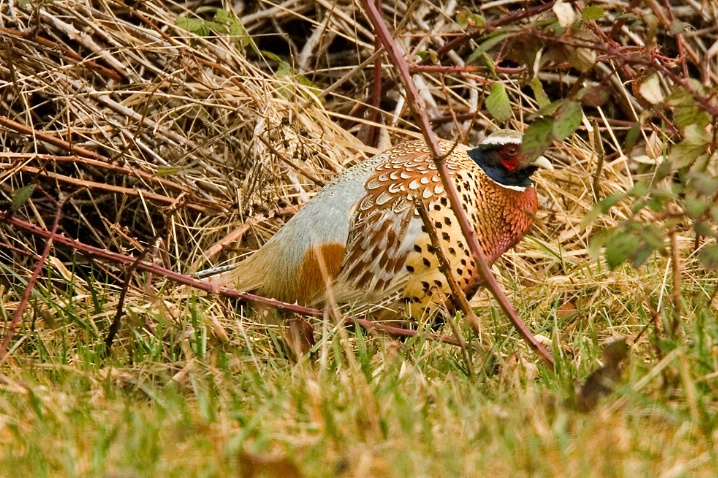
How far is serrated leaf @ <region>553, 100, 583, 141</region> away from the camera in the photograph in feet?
8.49

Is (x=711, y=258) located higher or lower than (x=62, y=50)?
lower

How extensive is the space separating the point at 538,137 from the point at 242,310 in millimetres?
1670

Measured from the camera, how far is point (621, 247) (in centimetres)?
251

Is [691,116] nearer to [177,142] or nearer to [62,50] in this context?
[177,142]

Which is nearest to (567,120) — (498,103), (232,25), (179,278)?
(498,103)

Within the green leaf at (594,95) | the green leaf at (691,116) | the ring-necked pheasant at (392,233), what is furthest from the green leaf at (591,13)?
the ring-necked pheasant at (392,233)

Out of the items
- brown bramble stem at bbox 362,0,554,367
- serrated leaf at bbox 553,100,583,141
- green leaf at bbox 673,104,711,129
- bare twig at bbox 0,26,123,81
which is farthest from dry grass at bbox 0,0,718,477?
green leaf at bbox 673,104,711,129

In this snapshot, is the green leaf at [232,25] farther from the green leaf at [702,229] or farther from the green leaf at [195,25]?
the green leaf at [702,229]

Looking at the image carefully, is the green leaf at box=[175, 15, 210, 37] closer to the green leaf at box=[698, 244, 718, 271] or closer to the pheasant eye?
the pheasant eye

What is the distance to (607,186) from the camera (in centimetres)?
491

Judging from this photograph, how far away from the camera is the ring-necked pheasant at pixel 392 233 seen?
383 centimetres

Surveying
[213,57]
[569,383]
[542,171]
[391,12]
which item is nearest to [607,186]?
[542,171]

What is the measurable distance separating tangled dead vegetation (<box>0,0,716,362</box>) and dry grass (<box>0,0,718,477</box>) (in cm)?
2

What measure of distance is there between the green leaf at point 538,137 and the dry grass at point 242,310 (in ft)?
1.00
